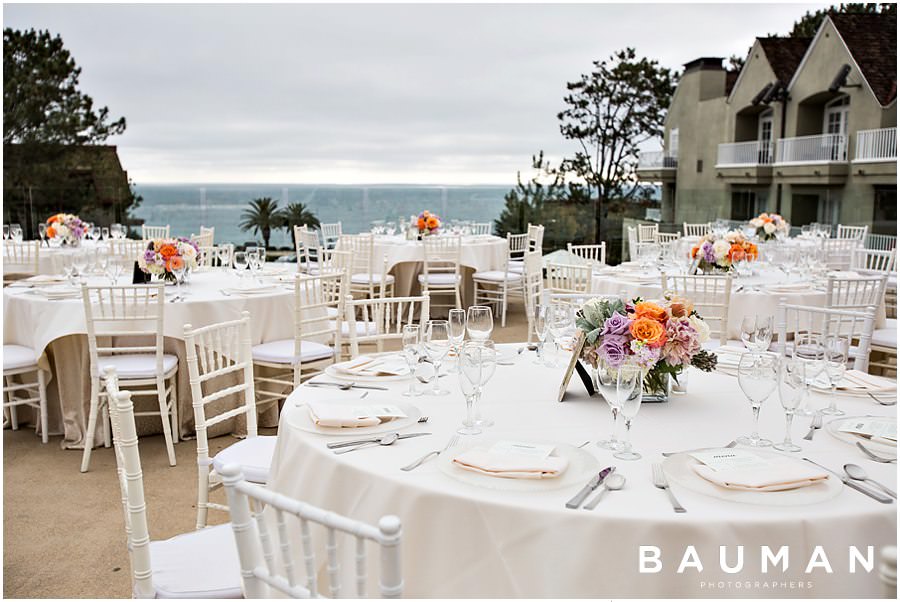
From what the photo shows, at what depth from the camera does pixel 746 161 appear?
65.2 ft

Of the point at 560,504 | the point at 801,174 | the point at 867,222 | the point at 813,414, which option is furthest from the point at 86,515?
the point at 801,174

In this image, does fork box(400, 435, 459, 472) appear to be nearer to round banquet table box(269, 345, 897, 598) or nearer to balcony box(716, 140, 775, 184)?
round banquet table box(269, 345, 897, 598)

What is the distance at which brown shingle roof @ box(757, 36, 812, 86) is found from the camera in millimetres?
18953

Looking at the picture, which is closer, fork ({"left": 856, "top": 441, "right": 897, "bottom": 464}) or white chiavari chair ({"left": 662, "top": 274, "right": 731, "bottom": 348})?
fork ({"left": 856, "top": 441, "right": 897, "bottom": 464})

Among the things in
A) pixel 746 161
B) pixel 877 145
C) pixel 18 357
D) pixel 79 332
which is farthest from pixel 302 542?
pixel 746 161

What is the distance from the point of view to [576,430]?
7.54ft


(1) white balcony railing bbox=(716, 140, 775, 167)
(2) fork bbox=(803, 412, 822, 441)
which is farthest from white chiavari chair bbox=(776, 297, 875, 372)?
(1) white balcony railing bbox=(716, 140, 775, 167)

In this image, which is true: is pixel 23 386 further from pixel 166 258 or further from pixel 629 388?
pixel 629 388

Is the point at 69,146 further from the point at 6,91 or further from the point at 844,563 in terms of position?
the point at 844,563

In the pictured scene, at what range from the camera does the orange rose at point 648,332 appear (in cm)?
234

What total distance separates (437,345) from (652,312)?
0.73 m

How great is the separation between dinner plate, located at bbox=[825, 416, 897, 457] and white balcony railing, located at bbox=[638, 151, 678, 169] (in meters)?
19.7

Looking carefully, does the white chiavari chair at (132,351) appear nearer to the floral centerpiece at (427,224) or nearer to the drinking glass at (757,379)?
the drinking glass at (757,379)

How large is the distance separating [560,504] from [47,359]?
4250 mm
